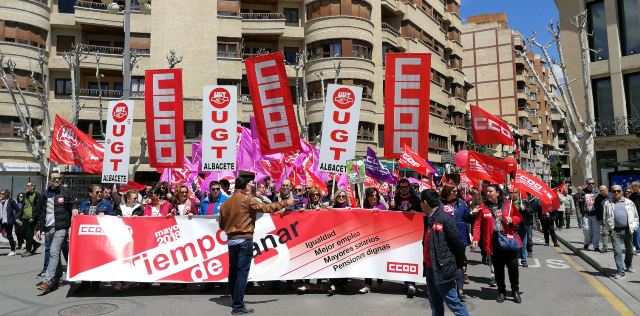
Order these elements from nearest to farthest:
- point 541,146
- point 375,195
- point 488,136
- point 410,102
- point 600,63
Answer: point 375,195 → point 410,102 → point 488,136 → point 600,63 → point 541,146

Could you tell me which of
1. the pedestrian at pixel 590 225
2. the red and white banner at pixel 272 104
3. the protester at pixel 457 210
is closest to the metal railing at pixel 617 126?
the pedestrian at pixel 590 225

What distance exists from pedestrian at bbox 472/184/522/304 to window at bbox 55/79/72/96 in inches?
1318

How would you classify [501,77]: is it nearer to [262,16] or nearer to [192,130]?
[262,16]

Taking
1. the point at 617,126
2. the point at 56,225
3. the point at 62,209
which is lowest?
the point at 56,225

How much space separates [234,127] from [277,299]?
4.29 meters

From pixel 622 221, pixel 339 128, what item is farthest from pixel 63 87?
pixel 622 221

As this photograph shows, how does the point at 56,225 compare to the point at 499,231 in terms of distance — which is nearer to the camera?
the point at 499,231

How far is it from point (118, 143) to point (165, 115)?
1.25 meters

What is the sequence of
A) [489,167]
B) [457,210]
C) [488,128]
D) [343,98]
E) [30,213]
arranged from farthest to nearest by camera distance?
[30,213] → [488,128] → [489,167] → [343,98] → [457,210]

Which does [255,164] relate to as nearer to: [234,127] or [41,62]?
[234,127]

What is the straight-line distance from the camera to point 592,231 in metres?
12.5

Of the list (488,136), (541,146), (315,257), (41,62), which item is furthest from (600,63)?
(541,146)

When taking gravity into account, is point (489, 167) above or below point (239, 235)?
above

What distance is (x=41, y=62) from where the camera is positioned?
32.2 m
